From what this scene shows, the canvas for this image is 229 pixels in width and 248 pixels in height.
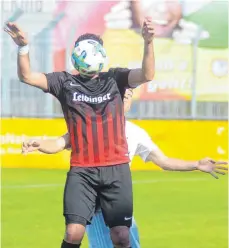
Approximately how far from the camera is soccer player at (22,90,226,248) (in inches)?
287

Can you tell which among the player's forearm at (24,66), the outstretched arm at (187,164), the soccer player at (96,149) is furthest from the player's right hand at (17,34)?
the outstretched arm at (187,164)

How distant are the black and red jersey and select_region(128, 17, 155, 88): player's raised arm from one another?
0.11 metres

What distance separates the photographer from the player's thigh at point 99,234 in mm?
7488

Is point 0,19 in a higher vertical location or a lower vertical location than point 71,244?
higher

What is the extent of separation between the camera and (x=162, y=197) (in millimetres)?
14641

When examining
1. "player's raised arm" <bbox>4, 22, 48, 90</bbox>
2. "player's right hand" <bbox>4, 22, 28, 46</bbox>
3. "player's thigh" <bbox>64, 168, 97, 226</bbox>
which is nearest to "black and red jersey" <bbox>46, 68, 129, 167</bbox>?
"player's thigh" <bbox>64, 168, 97, 226</bbox>

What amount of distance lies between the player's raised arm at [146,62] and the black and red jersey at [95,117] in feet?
0.35

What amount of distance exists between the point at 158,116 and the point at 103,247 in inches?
510

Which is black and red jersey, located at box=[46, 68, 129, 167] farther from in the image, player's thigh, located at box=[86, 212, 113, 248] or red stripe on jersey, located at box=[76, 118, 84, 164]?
player's thigh, located at box=[86, 212, 113, 248]

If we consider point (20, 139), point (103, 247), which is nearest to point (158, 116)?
point (20, 139)

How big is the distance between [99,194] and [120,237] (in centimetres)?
40

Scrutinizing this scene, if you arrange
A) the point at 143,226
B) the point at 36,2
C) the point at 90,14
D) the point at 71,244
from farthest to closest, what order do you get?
the point at 90,14, the point at 36,2, the point at 143,226, the point at 71,244

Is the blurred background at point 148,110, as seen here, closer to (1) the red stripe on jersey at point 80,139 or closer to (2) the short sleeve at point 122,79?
(1) the red stripe on jersey at point 80,139

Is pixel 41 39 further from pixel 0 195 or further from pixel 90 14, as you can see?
A: pixel 0 195
